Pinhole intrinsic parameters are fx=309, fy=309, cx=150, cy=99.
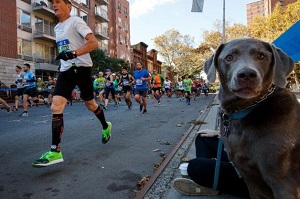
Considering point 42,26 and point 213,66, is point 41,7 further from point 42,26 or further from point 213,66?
point 213,66

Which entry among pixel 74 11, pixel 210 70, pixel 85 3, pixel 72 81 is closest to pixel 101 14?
pixel 85 3

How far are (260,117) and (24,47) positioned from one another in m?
33.2

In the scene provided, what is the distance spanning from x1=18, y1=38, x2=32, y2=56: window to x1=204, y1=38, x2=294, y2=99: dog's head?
31639mm

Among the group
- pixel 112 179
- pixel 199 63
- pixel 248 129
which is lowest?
pixel 112 179

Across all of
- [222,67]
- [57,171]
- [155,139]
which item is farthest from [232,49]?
[155,139]

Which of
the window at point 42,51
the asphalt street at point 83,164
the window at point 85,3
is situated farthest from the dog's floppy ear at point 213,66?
the window at point 85,3

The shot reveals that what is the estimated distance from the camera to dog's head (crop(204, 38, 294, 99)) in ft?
6.07

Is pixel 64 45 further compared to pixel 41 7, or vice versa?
pixel 41 7

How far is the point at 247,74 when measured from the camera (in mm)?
1836

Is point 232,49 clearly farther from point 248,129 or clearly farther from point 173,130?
point 173,130

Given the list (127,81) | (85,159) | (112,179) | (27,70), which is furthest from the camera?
(127,81)

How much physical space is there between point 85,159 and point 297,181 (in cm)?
325

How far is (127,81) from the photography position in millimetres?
15641

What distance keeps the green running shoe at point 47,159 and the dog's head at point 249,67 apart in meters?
2.44
